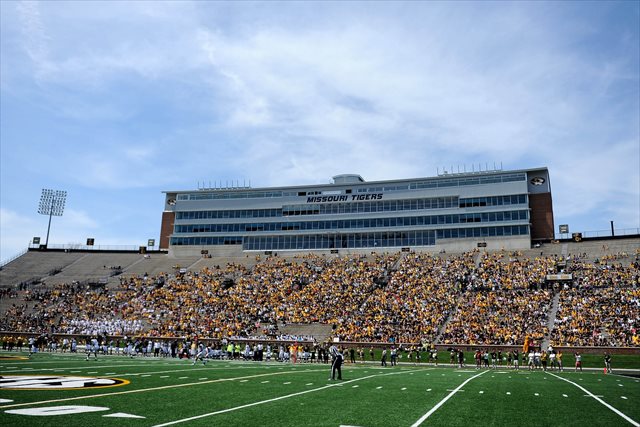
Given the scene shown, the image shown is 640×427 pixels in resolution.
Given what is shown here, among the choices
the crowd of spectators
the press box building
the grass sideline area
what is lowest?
the grass sideline area

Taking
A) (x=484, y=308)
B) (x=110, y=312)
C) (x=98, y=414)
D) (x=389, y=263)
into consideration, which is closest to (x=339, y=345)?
(x=484, y=308)

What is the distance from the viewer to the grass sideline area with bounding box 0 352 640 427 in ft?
33.5

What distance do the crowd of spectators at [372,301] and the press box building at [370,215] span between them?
450cm

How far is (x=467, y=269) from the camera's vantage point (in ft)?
175

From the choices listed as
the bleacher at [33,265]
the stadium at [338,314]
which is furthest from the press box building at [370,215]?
the bleacher at [33,265]

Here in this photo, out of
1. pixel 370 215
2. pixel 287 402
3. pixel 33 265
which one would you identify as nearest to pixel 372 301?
pixel 370 215

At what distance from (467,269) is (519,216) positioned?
12804 millimetres

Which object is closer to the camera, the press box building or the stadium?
the stadium

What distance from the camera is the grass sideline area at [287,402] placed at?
10.2 metres

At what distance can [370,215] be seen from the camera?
67.8 meters

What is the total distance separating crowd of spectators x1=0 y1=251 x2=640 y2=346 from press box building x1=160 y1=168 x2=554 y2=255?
4505mm

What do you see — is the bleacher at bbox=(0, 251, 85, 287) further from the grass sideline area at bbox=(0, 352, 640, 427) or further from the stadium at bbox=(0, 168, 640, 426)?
the grass sideline area at bbox=(0, 352, 640, 427)

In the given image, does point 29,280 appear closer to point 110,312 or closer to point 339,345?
point 110,312

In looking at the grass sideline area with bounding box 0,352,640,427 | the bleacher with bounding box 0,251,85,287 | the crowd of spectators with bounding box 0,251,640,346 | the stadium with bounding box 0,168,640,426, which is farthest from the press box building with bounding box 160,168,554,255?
the grass sideline area with bounding box 0,352,640,427
